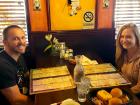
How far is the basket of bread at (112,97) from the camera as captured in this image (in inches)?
51.2

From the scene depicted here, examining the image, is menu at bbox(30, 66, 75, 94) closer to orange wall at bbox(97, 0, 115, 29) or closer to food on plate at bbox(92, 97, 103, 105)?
food on plate at bbox(92, 97, 103, 105)

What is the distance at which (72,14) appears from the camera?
315 centimetres

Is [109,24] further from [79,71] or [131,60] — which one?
[79,71]

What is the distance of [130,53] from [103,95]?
40.8 inches

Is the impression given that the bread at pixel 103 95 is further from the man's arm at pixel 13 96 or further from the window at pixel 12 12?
the window at pixel 12 12

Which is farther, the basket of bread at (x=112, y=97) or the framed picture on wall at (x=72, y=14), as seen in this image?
the framed picture on wall at (x=72, y=14)

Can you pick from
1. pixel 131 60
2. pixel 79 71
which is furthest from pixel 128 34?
pixel 79 71

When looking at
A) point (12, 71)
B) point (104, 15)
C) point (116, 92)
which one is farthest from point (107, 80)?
point (104, 15)

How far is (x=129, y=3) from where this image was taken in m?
3.34

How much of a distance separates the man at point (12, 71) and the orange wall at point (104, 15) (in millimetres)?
1602

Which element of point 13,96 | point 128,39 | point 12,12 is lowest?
point 13,96

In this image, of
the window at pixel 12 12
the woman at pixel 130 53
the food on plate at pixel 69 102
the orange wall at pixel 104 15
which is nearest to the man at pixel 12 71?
the food on plate at pixel 69 102

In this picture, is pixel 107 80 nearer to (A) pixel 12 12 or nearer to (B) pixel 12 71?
(B) pixel 12 71

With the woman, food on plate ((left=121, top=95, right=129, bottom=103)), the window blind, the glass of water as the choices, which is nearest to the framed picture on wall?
the window blind
